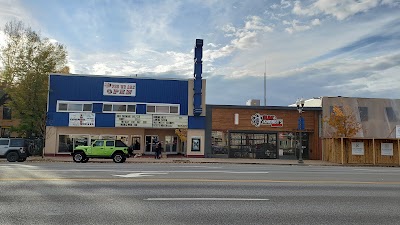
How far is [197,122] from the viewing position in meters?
33.2

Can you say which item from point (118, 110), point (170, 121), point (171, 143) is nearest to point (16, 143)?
point (118, 110)

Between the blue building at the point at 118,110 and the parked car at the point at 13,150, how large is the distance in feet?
23.7

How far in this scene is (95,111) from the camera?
32.5 m

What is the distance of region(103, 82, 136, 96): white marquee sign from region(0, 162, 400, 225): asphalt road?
21.1 meters

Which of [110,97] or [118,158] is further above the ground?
[110,97]

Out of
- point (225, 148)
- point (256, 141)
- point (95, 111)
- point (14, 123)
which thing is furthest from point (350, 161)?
point (14, 123)

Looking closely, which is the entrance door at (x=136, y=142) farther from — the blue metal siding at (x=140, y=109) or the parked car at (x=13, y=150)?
the parked car at (x=13, y=150)

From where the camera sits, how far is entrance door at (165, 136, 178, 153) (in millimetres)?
35406

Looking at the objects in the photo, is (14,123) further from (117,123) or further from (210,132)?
(210,132)

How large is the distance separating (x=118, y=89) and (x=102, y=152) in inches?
391

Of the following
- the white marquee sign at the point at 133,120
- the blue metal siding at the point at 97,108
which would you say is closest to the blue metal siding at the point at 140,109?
the white marquee sign at the point at 133,120

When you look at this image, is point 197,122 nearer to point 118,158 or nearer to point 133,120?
point 133,120

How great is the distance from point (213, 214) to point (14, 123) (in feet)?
160

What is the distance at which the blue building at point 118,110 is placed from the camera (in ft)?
106
